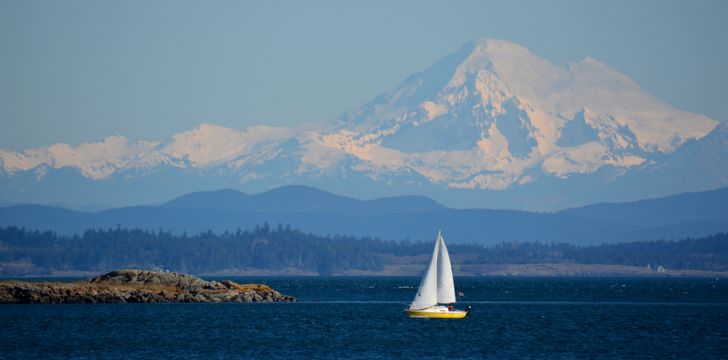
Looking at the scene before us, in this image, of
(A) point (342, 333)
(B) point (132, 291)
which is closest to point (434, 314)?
(A) point (342, 333)

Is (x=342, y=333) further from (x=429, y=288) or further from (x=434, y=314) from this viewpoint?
(x=434, y=314)

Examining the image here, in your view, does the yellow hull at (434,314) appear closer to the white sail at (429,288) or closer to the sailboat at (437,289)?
the sailboat at (437,289)

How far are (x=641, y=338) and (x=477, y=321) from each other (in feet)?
90.5

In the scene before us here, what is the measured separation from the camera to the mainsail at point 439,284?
486ft

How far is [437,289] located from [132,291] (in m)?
48.6

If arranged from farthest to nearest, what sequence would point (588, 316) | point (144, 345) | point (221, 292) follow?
point (221, 292), point (588, 316), point (144, 345)

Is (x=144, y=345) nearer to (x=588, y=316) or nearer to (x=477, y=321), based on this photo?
(x=477, y=321)

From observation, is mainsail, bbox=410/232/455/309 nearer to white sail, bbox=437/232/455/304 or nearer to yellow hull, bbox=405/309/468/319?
white sail, bbox=437/232/455/304

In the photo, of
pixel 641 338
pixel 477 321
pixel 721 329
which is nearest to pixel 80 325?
pixel 477 321

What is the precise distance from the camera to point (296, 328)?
14075cm

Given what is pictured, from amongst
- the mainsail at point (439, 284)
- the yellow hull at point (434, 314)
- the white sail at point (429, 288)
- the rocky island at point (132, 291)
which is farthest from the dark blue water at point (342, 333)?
the rocky island at point (132, 291)

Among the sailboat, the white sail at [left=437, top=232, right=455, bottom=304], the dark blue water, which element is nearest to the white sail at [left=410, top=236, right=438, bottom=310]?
the sailboat

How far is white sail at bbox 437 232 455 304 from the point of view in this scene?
148 m

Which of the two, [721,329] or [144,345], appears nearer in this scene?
[144,345]
